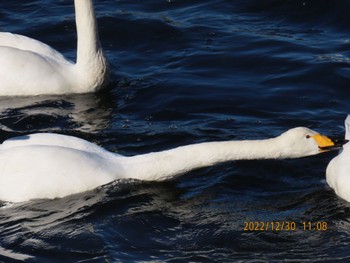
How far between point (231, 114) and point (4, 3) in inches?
247

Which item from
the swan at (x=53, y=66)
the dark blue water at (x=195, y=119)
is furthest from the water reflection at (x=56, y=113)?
the swan at (x=53, y=66)

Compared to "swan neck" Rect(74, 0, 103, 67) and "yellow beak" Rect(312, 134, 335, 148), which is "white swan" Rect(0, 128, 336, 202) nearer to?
"yellow beak" Rect(312, 134, 335, 148)

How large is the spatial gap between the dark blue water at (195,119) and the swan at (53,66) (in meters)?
0.19

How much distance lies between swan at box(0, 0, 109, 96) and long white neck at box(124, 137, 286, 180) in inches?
133

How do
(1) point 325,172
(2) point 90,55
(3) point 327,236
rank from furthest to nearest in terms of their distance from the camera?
(2) point 90,55, (1) point 325,172, (3) point 327,236

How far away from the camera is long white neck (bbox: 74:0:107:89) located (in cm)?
1430

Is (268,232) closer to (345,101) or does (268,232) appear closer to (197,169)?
(197,169)

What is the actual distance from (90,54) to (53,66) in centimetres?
53

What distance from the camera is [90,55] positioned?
14367 mm

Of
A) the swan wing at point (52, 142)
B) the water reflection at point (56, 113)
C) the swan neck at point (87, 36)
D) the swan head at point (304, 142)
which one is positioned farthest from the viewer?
the swan neck at point (87, 36)

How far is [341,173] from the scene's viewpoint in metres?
10.8

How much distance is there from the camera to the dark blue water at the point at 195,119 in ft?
32.6

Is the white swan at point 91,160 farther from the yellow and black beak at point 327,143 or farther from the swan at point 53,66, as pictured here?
the swan at point 53,66

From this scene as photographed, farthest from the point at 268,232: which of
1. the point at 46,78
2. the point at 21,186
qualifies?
the point at 46,78
